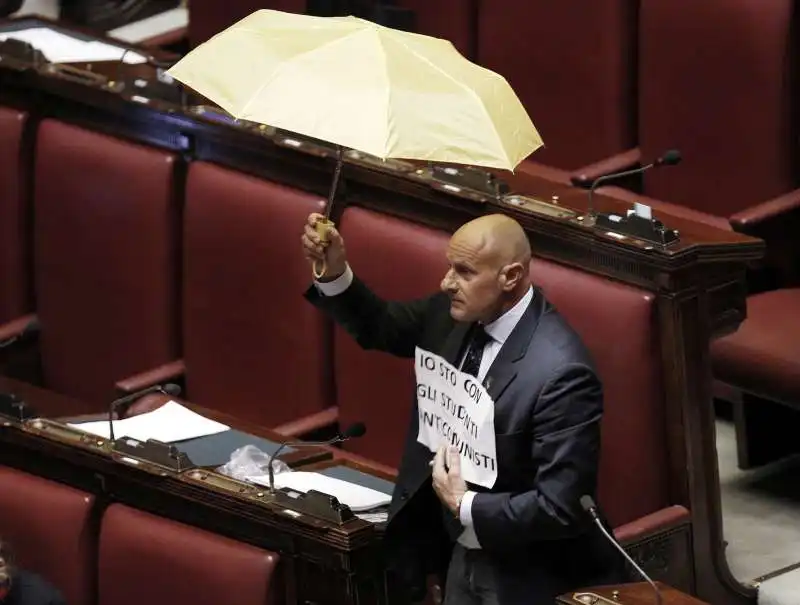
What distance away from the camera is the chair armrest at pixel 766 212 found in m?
1.32

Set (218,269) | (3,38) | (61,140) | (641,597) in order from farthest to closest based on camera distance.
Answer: (3,38) < (61,140) < (218,269) < (641,597)

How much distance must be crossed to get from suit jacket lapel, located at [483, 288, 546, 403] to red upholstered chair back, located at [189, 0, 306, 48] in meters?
0.68

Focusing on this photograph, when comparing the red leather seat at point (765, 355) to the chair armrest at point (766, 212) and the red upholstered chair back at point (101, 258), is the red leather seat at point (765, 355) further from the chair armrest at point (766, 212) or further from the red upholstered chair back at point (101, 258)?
the red upholstered chair back at point (101, 258)

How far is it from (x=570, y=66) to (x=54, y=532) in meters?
0.58

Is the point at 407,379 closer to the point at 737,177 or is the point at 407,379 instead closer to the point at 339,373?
the point at 339,373

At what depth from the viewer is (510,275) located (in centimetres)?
97

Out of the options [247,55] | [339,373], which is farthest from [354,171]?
[247,55]

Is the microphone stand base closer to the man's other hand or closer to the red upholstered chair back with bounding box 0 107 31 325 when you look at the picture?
the man's other hand

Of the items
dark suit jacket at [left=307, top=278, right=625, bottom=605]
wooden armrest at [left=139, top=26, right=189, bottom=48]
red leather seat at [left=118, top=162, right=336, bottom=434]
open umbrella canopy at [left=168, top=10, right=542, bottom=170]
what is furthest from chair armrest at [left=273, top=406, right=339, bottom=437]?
wooden armrest at [left=139, top=26, right=189, bottom=48]

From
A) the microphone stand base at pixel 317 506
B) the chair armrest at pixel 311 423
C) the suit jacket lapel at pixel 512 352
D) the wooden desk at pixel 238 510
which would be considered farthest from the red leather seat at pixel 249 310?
the suit jacket lapel at pixel 512 352

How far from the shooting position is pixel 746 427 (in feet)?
4.30

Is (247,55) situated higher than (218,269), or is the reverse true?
(247,55)

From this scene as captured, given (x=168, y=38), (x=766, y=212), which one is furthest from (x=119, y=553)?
(x=168, y=38)

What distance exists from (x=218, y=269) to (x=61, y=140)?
0.65ft
